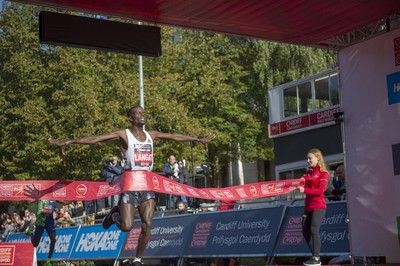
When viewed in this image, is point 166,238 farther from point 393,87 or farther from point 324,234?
point 393,87

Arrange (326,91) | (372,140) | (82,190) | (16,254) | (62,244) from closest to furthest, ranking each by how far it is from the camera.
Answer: (372,140) < (82,190) < (16,254) < (62,244) < (326,91)

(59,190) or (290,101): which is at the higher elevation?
(290,101)

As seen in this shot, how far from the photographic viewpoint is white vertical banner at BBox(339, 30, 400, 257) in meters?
12.0

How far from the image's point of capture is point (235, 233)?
16.1 m

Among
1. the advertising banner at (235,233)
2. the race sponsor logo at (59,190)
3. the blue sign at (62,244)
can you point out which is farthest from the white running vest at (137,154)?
the blue sign at (62,244)

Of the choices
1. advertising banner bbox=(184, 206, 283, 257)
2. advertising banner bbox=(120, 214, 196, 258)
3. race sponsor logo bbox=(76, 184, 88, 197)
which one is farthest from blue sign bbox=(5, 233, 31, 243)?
race sponsor logo bbox=(76, 184, 88, 197)

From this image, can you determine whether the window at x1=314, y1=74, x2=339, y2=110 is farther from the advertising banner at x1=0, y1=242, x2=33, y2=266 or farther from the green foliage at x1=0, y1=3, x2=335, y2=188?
the advertising banner at x1=0, y1=242, x2=33, y2=266

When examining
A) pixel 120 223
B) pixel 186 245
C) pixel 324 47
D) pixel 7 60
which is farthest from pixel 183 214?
pixel 7 60

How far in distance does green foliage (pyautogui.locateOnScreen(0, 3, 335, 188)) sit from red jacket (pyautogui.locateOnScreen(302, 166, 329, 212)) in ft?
63.8

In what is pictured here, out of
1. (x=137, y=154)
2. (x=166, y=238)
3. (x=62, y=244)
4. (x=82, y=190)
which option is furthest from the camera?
(x=62, y=244)

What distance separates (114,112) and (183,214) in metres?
13.2

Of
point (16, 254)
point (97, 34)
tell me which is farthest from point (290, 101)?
point (97, 34)

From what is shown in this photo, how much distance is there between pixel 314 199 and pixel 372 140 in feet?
5.42

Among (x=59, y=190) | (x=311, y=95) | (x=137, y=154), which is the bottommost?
(x=59, y=190)
